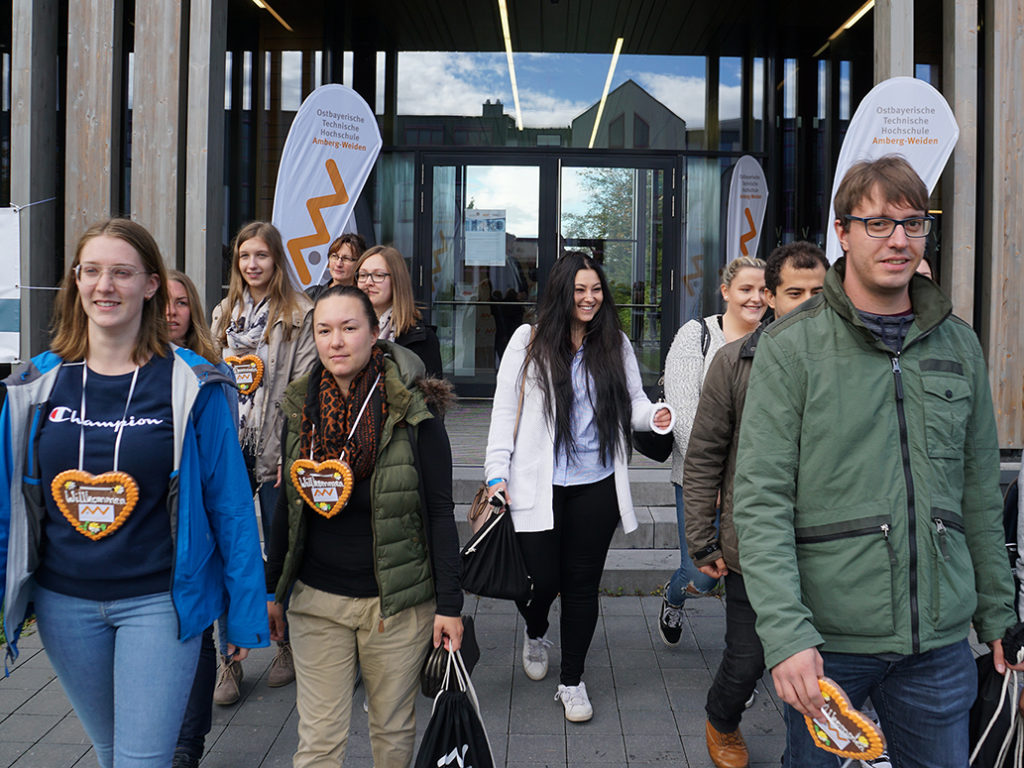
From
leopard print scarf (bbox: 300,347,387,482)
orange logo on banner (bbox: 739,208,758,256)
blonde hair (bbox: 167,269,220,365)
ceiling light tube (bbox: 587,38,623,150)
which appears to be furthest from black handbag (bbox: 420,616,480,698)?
ceiling light tube (bbox: 587,38,623,150)

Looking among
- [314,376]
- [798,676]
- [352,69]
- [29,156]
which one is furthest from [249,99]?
[798,676]

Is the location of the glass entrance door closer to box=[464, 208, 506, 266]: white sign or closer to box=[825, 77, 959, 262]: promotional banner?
box=[464, 208, 506, 266]: white sign

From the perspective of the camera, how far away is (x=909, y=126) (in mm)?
5965

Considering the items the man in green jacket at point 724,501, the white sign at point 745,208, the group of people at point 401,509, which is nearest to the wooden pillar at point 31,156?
the group of people at point 401,509

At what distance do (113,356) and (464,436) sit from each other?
611 cm

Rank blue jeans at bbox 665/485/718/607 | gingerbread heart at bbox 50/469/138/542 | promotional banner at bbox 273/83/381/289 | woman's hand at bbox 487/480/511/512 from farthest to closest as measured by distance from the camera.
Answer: promotional banner at bbox 273/83/381/289
blue jeans at bbox 665/485/718/607
woman's hand at bbox 487/480/511/512
gingerbread heart at bbox 50/469/138/542

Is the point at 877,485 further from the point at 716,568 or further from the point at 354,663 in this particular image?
the point at 354,663

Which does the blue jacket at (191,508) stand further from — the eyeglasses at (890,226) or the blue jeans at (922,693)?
the eyeglasses at (890,226)

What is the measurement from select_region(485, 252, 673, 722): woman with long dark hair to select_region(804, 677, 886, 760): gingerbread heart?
2.03 meters

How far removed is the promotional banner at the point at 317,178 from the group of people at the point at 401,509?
2783 mm

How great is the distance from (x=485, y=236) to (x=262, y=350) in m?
6.84

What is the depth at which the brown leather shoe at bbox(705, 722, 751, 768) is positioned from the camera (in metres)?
3.59

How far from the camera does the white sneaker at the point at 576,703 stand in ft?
13.2

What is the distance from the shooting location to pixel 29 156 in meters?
6.78
